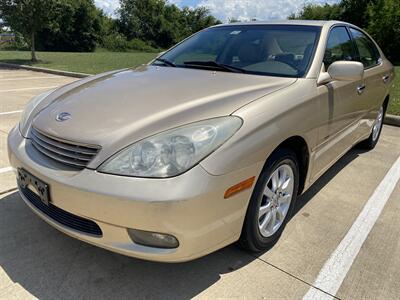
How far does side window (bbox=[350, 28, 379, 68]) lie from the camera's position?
399 centimetres

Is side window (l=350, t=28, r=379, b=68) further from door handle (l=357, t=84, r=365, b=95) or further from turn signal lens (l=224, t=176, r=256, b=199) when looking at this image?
turn signal lens (l=224, t=176, r=256, b=199)

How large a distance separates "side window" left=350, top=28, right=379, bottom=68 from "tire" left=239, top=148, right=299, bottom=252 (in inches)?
76.6

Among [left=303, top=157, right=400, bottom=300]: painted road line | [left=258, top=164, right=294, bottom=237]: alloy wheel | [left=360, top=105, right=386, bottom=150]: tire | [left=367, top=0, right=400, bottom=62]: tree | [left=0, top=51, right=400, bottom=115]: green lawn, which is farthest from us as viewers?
[left=367, top=0, right=400, bottom=62]: tree

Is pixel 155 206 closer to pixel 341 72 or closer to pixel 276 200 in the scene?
pixel 276 200

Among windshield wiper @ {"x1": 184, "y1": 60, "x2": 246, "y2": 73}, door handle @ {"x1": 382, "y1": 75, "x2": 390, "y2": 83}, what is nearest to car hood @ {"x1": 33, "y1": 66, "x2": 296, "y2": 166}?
windshield wiper @ {"x1": 184, "y1": 60, "x2": 246, "y2": 73}

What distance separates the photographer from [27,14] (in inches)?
604

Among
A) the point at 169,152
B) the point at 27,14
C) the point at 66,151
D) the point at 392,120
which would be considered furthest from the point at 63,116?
the point at 27,14

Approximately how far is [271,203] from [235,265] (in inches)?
18.5

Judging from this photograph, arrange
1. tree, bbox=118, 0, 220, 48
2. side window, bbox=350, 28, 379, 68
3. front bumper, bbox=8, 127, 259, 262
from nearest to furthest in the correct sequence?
1. front bumper, bbox=8, 127, 259, 262
2. side window, bbox=350, 28, 379, 68
3. tree, bbox=118, 0, 220, 48

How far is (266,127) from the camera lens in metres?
2.25

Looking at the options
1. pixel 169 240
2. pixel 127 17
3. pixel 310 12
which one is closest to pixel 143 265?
pixel 169 240

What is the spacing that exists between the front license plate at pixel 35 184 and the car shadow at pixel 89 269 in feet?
1.45

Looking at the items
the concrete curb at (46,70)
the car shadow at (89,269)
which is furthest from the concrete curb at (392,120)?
the concrete curb at (46,70)

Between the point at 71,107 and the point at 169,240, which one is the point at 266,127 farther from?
the point at 71,107
